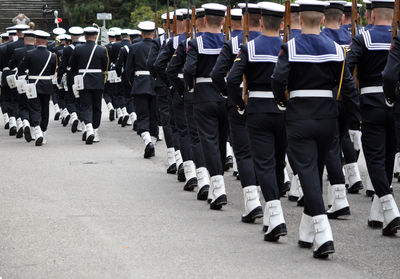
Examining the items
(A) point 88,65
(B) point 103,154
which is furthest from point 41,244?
(A) point 88,65

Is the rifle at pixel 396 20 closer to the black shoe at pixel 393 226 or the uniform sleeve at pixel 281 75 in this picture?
the uniform sleeve at pixel 281 75

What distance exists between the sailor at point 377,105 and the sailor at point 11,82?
38.7 ft

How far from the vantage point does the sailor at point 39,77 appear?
17406mm

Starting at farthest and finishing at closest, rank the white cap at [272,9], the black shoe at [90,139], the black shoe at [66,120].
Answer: the black shoe at [66,120] → the black shoe at [90,139] → the white cap at [272,9]

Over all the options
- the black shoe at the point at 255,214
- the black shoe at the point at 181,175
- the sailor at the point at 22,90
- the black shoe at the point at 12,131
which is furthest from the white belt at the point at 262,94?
the black shoe at the point at 12,131

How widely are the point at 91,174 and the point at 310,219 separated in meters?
5.93

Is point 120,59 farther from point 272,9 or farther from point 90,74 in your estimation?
point 272,9

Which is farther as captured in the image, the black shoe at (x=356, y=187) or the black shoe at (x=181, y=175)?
the black shoe at (x=181, y=175)

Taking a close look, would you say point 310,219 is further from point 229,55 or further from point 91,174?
point 91,174

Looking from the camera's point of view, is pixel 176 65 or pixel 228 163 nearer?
pixel 176 65

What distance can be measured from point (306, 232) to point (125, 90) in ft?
46.0

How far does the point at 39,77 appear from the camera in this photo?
57.4 ft

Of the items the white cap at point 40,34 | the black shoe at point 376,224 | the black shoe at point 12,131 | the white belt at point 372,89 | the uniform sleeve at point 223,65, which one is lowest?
the black shoe at point 12,131

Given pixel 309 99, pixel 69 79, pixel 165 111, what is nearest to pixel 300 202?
pixel 309 99
